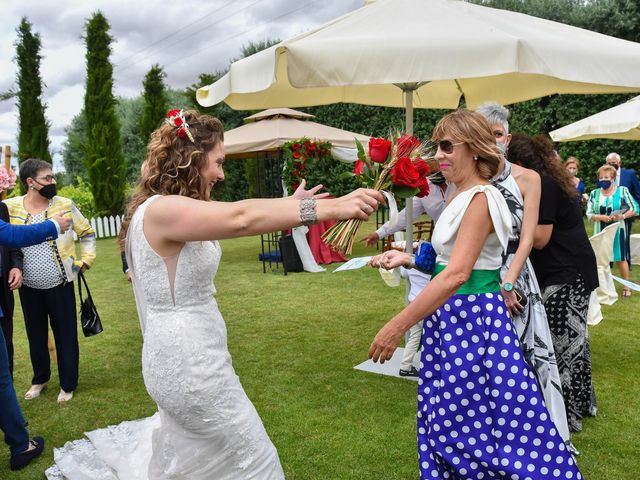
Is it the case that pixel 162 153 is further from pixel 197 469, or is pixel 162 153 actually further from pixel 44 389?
pixel 44 389

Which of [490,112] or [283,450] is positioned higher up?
[490,112]

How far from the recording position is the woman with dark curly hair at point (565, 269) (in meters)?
3.55

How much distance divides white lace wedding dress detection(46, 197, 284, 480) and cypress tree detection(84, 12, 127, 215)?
17563 millimetres

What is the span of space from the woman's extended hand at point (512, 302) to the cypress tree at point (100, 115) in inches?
691

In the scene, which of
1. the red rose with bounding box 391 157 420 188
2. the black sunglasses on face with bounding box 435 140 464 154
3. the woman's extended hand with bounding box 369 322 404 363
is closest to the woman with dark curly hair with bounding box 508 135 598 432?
the red rose with bounding box 391 157 420 188

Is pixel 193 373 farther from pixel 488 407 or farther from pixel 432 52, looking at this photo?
pixel 432 52

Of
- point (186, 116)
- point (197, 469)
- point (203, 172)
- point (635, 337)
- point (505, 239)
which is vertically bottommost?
point (635, 337)

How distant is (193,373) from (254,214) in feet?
2.52

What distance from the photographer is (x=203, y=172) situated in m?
2.22

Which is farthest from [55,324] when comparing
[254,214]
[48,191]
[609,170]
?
[609,170]

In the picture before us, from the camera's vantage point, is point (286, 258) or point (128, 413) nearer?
point (128, 413)

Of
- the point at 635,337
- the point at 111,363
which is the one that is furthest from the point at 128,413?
the point at 635,337

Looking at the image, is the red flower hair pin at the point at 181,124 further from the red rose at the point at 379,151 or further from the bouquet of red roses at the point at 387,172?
the red rose at the point at 379,151

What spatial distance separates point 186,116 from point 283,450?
2343mm
